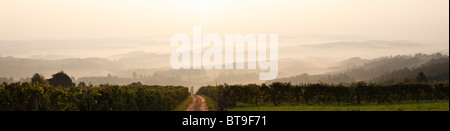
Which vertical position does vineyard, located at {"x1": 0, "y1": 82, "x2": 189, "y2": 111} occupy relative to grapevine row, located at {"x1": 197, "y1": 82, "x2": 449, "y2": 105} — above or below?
above

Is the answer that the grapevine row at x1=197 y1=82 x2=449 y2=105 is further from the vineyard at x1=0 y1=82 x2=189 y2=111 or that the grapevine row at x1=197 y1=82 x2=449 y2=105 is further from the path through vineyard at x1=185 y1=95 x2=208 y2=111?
the vineyard at x1=0 y1=82 x2=189 y2=111

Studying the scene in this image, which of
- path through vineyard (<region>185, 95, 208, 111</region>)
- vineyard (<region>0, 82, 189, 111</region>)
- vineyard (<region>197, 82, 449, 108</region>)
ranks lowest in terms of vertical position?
path through vineyard (<region>185, 95, 208, 111</region>)

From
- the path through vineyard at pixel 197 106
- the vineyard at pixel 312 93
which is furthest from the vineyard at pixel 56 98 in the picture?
the vineyard at pixel 312 93

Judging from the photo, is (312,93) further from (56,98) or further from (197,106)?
(56,98)

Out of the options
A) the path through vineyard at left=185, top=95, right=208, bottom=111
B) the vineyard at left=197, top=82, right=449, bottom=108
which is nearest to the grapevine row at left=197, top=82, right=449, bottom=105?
the vineyard at left=197, top=82, right=449, bottom=108

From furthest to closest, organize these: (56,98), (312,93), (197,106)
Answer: (312,93) → (197,106) → (56,98)

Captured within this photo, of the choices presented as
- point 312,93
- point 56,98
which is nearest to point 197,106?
point 312,93

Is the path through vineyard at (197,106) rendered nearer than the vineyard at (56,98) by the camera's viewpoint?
No

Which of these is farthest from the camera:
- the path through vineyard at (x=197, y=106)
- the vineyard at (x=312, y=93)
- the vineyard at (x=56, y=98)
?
the vineyard at (x=312, y=93)

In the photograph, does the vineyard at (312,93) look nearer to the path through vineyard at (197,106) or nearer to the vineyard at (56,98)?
the path through vineyard at (197,106)

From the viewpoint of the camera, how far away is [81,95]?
21.7 m

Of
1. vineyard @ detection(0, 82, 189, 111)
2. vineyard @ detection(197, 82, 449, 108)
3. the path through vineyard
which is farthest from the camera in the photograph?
vineyard @ detection(197, 82, 449, 108)

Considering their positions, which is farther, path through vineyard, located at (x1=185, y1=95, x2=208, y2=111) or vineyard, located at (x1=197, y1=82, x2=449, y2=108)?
vineyard, located at (x1=197, y1=82, x2=449, y2=108)
